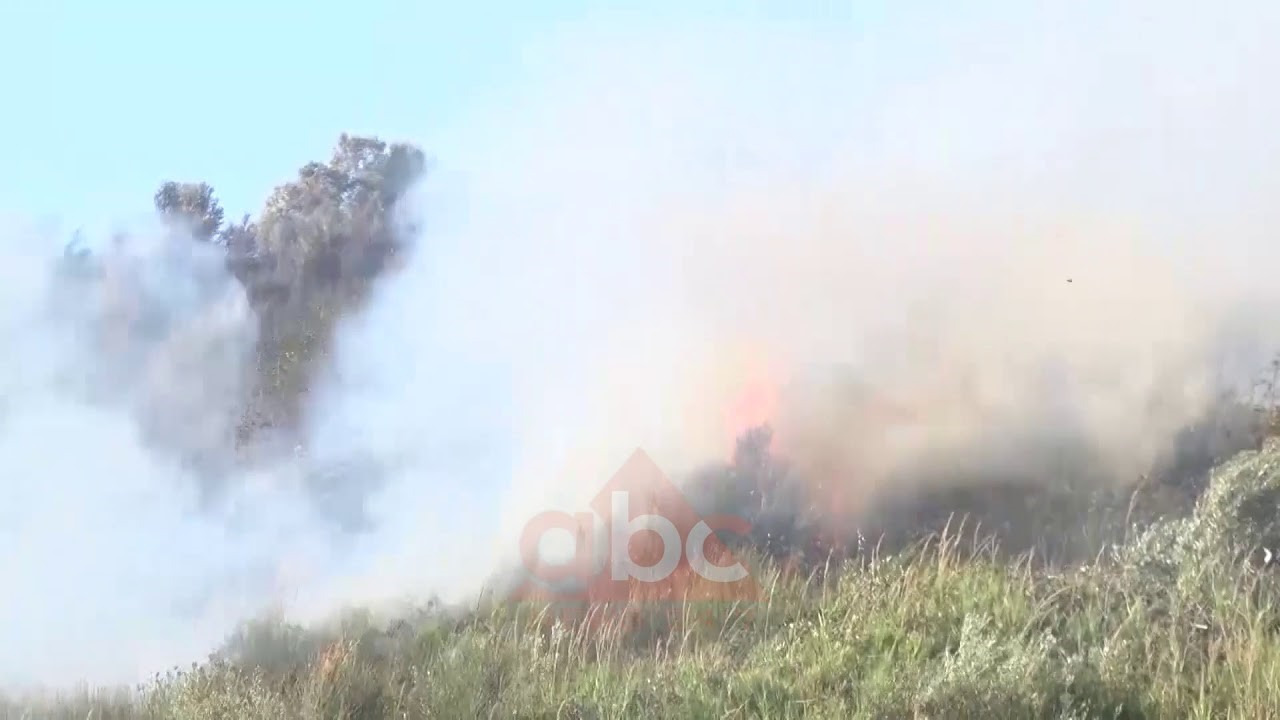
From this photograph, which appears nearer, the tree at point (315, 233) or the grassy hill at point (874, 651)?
the grassy hill at point (874, 651)

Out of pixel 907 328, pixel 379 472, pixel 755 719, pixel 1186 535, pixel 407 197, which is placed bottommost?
pixel 755 719

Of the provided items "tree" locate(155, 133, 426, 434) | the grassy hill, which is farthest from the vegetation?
"tree" locate(155, 133, 426, 434)

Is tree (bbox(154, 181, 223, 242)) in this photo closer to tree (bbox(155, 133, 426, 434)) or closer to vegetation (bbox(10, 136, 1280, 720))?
tree (bbox(155, 133, 426, 434))

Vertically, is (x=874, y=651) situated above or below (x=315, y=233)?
below

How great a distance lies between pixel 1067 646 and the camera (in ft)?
18.2

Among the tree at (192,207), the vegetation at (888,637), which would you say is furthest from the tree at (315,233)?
the vegetation at (888,637)

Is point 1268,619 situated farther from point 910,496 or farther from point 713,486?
point 713,486

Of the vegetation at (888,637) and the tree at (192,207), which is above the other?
the tree at (192,207)

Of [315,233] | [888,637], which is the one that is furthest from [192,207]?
[888,637]

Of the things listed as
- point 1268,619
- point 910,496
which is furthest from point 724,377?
point 1268,619

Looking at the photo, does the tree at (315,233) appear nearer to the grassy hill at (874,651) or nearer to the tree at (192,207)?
the tree at (192,207)

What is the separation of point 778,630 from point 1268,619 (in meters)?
2.30

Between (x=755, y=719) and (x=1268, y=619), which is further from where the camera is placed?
(x=1268, y=619)

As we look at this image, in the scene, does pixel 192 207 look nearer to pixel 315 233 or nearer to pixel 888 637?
pixel 315 233
